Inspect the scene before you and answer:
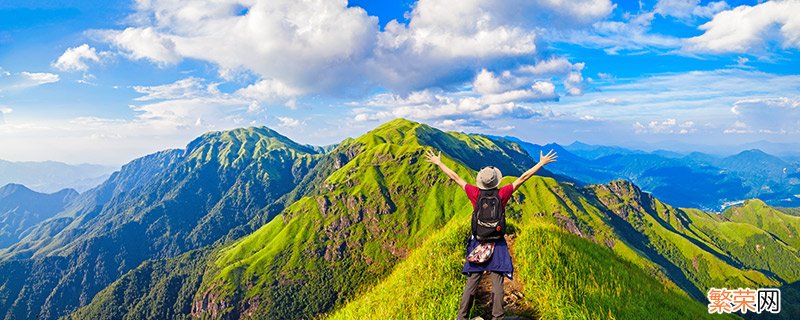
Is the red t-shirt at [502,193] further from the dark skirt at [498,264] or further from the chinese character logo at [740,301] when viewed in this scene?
the chinese character logo at [740,301]

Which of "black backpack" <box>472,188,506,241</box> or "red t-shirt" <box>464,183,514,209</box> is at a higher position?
"red t-shirt" <box>464,183,514,209</box>

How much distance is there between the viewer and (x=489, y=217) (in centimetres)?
949

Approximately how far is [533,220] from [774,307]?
886 cm

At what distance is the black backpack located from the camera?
9.43 metres

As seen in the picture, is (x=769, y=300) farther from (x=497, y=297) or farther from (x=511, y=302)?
(x=497, y=297)

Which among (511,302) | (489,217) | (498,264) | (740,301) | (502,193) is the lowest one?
(740,301)

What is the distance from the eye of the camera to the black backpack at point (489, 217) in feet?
30.9

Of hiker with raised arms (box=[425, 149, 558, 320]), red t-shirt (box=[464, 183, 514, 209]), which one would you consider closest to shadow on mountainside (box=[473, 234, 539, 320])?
hiker with raised arms (box=[425, 149, 558, 320])

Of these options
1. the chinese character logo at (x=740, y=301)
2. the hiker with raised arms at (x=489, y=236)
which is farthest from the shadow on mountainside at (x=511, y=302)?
the chinese character logo at (x=740, y=301)

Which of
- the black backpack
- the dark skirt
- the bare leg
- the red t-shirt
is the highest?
the red t-shirt

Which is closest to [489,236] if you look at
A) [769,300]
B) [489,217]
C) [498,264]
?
[489,217]

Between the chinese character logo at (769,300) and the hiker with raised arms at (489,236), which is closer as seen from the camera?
the hiker with raised arms at (489,236)

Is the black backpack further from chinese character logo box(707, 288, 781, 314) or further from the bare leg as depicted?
chinese character logo box(707, 288, 781, 314)

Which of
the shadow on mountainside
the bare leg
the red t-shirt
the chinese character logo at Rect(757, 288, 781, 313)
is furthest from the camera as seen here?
the chinese character logo at Rect(757, 288, 781, 313)
